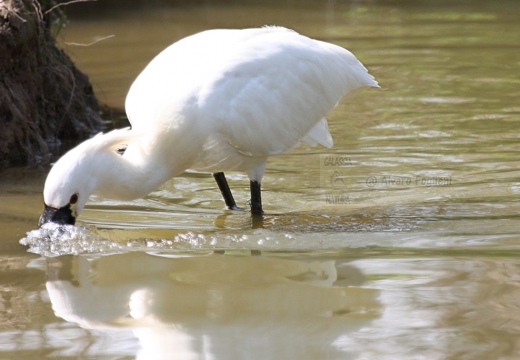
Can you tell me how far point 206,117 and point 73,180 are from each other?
3.62 ft

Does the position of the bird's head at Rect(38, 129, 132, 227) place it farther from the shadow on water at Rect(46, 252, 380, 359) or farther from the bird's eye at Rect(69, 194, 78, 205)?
the shadow on water at Rect(46, 252, 380, 359)

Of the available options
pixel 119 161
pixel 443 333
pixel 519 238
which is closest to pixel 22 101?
pixel 119 161

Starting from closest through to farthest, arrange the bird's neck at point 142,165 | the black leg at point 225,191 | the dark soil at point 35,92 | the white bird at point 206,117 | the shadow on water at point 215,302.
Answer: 1. the shadow on water at point 215,302
2. the white bird at point 206,117
3. the bird's neck at point 142,165
4. the black leg at point 225,191
5. the dark soil at point 35,92

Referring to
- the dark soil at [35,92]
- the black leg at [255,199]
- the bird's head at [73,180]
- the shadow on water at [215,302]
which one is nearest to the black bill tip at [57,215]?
the bird's head at [73,180]

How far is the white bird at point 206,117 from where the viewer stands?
22.0 feet

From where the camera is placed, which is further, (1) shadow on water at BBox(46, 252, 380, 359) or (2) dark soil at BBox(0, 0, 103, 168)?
(2) dark soil at BBox(0, 0, 103, 168)

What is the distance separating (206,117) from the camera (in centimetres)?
698

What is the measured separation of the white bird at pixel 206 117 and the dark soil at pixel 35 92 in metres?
2.69

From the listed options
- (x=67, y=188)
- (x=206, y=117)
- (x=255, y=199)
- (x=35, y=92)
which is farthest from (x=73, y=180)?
(x=35, y=92)

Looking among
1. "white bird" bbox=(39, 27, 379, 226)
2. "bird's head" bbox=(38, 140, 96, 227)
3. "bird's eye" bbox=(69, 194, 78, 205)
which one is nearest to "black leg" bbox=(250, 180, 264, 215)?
"white bird" bbox=(39, 27, 379, 226)

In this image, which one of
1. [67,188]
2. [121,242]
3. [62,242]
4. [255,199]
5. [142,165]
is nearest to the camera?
[67,188]

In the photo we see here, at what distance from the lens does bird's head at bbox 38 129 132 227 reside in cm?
648

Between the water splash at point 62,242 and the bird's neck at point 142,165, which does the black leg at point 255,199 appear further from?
the water splash at point 62,242

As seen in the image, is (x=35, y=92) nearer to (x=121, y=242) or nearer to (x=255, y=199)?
(x=255, y=199)
